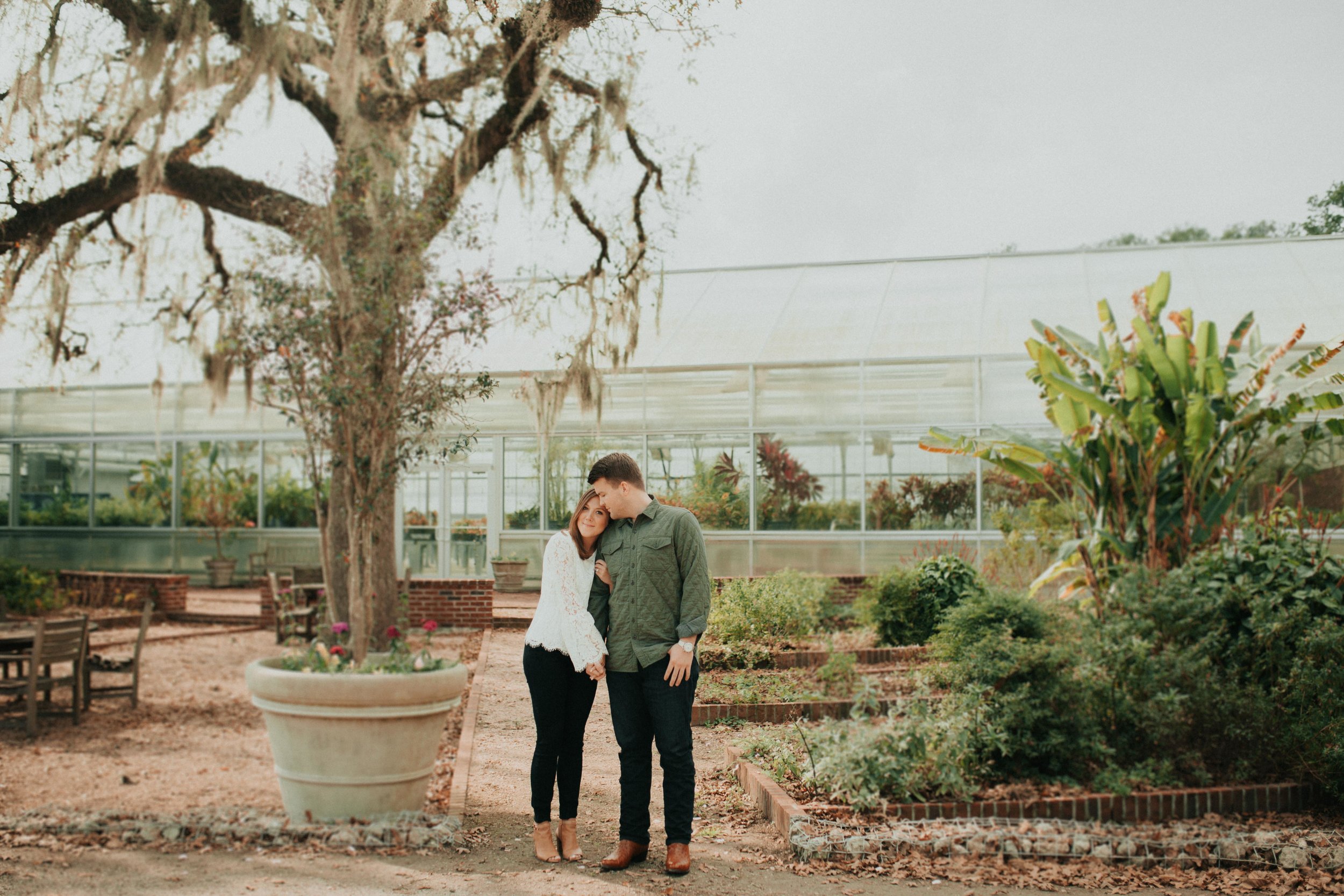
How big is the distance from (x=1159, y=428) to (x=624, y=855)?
5.64 meters

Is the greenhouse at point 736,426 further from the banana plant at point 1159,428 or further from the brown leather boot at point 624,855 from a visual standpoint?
the brown leather boot at point 624,855

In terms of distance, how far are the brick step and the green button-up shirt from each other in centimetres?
973

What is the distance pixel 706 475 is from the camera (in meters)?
13.4

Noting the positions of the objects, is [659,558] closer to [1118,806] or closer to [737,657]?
[1118,806]

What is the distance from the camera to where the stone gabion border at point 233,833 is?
412 cm

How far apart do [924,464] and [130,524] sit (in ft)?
42.2

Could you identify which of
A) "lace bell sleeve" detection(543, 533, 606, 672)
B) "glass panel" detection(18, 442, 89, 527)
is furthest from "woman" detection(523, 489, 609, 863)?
"glass panel" detection(18, 442, 89, 527)

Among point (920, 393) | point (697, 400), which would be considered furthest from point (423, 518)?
point (920, 393)

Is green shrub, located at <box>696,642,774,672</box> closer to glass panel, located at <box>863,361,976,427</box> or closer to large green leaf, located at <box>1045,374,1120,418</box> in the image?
large green leaf, located at <box>1045,374,1120,418</box>

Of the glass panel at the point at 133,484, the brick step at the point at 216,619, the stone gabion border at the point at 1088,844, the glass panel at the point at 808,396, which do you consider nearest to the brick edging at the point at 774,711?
the stone gabion border at the point at 1088,844

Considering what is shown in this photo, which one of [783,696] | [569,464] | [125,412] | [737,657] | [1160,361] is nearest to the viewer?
[783,696]

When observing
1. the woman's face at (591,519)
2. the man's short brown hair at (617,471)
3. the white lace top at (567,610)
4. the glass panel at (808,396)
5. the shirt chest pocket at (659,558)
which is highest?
the glass panel at (808,396)

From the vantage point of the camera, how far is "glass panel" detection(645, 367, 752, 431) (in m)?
13.5

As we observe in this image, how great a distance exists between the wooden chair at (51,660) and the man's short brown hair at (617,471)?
4.94 m
